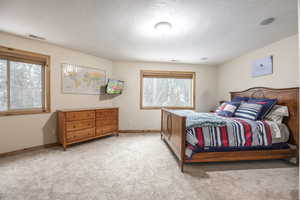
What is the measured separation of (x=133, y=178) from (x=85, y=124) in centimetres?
192

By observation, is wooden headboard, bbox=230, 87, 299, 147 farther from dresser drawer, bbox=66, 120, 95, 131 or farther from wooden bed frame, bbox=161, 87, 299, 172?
dresser drawer, bbox=66, 120, 95, 131

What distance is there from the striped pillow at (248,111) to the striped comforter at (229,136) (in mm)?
280

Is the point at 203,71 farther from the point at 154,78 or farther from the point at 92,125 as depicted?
the point at 92,125

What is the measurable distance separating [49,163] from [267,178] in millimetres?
3384

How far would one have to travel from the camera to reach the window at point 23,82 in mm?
2582

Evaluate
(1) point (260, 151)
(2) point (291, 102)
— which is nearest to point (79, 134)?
(1) point (260, 151)

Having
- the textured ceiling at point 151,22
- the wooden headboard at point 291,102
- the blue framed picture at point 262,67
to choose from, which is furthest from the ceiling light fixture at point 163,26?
the wooden headboard at point 291,102

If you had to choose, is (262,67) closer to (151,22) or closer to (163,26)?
(163,26)

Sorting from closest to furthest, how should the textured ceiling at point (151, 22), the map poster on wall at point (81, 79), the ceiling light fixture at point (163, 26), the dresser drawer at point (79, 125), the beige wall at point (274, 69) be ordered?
the textured ceiling at point (151, 22), the ceiling light fixture at point (163, 26), the beige wall at point (274, 69), the dresser drawer at point (79, 125), the map poster on wall at point (81, 79)

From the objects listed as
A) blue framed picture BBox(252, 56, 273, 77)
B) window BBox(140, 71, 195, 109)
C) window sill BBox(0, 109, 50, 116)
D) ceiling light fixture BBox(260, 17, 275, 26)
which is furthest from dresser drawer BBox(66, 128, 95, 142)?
blue framed picture BBox(252, 56, 273, 77)

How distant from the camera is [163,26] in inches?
82.5

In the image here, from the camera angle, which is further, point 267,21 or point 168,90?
point 168,90

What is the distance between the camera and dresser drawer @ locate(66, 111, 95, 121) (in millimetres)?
2908

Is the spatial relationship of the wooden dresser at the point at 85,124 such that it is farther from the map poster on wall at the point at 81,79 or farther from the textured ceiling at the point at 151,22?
the textured ceiling at the point at 151,22
